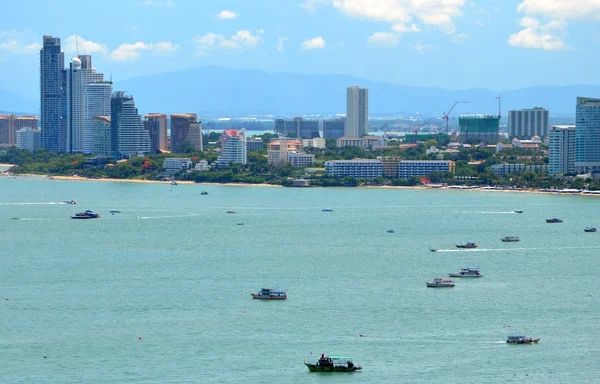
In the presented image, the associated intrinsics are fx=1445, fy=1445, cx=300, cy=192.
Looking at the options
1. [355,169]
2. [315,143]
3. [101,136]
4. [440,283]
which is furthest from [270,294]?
[315,143]

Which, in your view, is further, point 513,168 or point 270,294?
point 513,168

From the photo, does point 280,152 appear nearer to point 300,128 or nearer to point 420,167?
point 420,167

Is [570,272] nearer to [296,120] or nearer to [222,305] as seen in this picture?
[222,305]

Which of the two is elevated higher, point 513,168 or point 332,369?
point 513,168

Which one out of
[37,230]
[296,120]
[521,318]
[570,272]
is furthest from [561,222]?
[296,120]

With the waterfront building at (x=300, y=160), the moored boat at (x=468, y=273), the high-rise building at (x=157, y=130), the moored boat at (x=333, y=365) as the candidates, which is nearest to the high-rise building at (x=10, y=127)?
the high-rise building at (x=157, y=130)

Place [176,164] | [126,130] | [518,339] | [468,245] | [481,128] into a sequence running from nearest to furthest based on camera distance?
1. [518,339]
2. [468,245]
3. [176,164]
4. [126,130]
5. [481,128]

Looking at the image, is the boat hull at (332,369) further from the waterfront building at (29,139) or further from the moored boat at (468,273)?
the waterfront building at (29,139)
